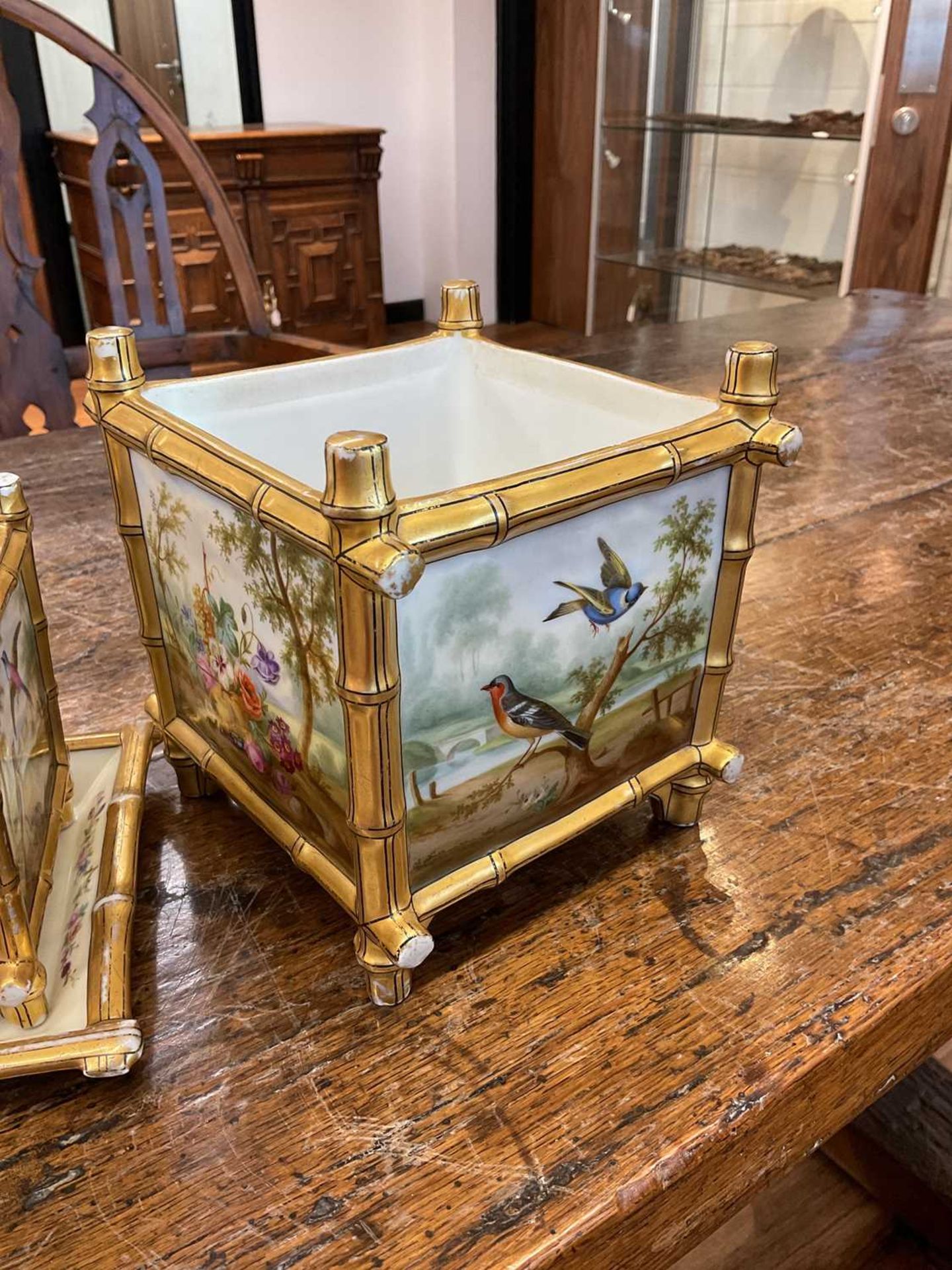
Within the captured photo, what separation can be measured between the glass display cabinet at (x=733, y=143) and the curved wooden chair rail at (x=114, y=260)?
1.90 metres

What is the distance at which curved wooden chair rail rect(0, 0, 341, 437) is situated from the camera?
125 cm

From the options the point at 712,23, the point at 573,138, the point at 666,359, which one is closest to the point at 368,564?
the point at 666,359

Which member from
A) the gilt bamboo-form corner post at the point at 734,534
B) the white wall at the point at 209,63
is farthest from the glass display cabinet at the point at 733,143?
the gilt bamboo-form corner post at the point at 734,534

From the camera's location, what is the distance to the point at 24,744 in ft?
1.35

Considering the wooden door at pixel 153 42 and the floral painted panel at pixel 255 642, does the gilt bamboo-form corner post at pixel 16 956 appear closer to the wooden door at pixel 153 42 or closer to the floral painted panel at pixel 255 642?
the floral painted panel at pixel 255 642

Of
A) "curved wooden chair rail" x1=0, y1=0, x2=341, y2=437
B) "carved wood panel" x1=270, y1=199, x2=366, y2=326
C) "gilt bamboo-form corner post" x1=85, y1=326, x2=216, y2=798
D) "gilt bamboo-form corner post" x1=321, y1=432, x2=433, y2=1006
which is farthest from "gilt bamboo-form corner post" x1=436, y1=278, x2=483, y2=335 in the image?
"carved wood panel" x1=270, y1=199, x2=366, y2=326

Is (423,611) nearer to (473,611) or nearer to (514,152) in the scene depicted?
(473,611)

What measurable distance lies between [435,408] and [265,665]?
0.21 metres

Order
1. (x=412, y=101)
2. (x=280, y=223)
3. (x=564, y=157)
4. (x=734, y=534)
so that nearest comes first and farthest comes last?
(x=734, y=534) < (x=280, y=223) < (x=564, y=157) < (x=412, y=101)

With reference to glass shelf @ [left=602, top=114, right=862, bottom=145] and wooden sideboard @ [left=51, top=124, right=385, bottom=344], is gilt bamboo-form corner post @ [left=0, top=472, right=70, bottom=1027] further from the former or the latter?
wooden sideboard @ [left=51, top=124, right=385, bottom=344]

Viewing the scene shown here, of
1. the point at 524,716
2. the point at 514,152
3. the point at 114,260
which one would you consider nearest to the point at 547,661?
the point at 524,716

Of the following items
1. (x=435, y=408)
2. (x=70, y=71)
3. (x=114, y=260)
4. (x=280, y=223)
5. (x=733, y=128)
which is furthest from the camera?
(x=280, y=223)

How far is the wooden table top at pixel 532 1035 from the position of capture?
0.35m

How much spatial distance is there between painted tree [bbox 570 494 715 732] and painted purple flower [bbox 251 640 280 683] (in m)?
0.11
